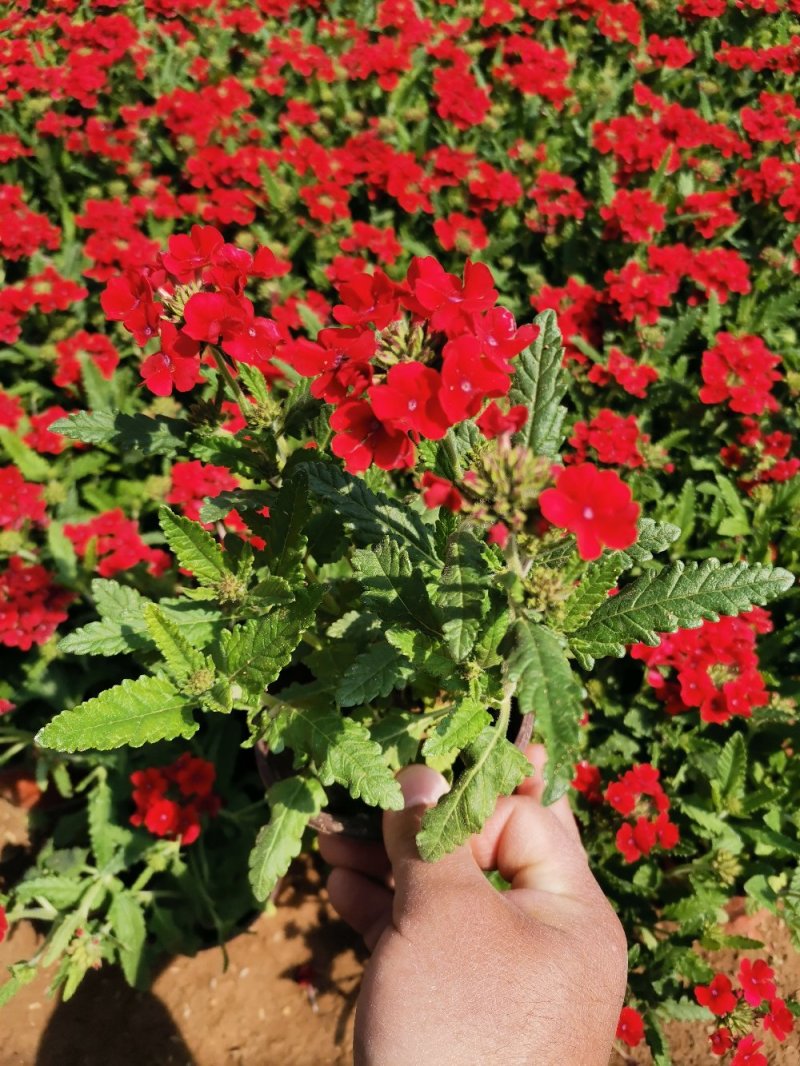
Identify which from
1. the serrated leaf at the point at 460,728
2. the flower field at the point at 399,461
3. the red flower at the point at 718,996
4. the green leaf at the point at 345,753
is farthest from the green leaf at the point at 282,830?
the red flower at the point at 718,996

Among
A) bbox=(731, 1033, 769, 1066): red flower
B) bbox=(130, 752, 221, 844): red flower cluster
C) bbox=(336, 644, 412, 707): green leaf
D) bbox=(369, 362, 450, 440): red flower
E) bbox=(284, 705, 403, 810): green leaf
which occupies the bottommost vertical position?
bbox=(731, 1033, 769, 1066): red flower

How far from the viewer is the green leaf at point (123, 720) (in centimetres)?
122

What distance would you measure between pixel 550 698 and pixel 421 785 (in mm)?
847

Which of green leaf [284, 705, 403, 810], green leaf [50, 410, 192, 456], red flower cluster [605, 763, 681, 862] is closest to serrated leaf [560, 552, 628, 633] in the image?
green leaf [284, 705, 403, 810]

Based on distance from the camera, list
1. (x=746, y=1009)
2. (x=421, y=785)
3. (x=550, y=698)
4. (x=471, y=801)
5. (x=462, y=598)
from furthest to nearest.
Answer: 1. (x=746, y=1009)
2. (x=421, y=785)
3. (x=471, y=801)
4. (x=462, y=598)
5. (x=550, y=698)

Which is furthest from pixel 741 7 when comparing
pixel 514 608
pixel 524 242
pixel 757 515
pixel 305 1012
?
pixel 305 1012

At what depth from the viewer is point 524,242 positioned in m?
3.62

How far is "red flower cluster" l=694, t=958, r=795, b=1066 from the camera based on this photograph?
2.00m

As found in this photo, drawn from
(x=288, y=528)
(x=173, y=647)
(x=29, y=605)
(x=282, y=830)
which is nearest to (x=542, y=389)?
(x=288, y=528)

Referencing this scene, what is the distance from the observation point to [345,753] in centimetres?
137

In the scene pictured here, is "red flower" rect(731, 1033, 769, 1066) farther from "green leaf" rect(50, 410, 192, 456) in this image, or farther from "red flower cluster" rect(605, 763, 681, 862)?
"green leaf" rect(50, 410, 192, 456)

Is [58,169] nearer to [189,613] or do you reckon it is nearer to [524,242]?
[524,242]

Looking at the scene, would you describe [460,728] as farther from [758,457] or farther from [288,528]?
[758,457]

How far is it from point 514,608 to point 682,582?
31 centimetres
